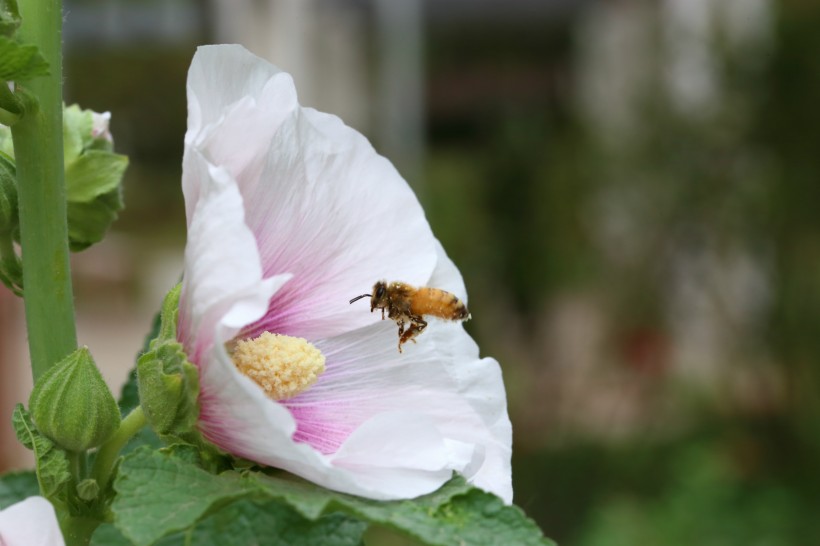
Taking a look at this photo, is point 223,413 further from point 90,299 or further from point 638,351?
point 90,299

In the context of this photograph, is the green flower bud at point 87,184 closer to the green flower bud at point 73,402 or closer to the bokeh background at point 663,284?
the green flower bud at point 73,402

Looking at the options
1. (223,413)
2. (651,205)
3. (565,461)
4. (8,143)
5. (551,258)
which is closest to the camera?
(223,413)

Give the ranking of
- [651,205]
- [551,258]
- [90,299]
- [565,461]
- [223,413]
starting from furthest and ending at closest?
[90,299] → [551,258] → [651,205] → [565,461] → [223,413]

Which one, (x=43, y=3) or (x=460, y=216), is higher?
(x=43, y=3)

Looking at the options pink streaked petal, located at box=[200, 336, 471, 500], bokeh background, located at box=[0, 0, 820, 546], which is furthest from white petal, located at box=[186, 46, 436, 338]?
bokeh background, located at box=[0, 0, 820, 546]

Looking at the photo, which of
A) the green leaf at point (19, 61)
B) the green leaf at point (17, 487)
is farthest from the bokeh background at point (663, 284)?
the green leaf at point (19, 61)

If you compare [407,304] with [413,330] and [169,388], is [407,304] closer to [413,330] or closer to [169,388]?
[413,330]

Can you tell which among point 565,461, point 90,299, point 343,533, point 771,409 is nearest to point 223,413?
point 343,533

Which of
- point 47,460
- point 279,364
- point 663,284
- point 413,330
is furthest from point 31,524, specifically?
point 663,284
